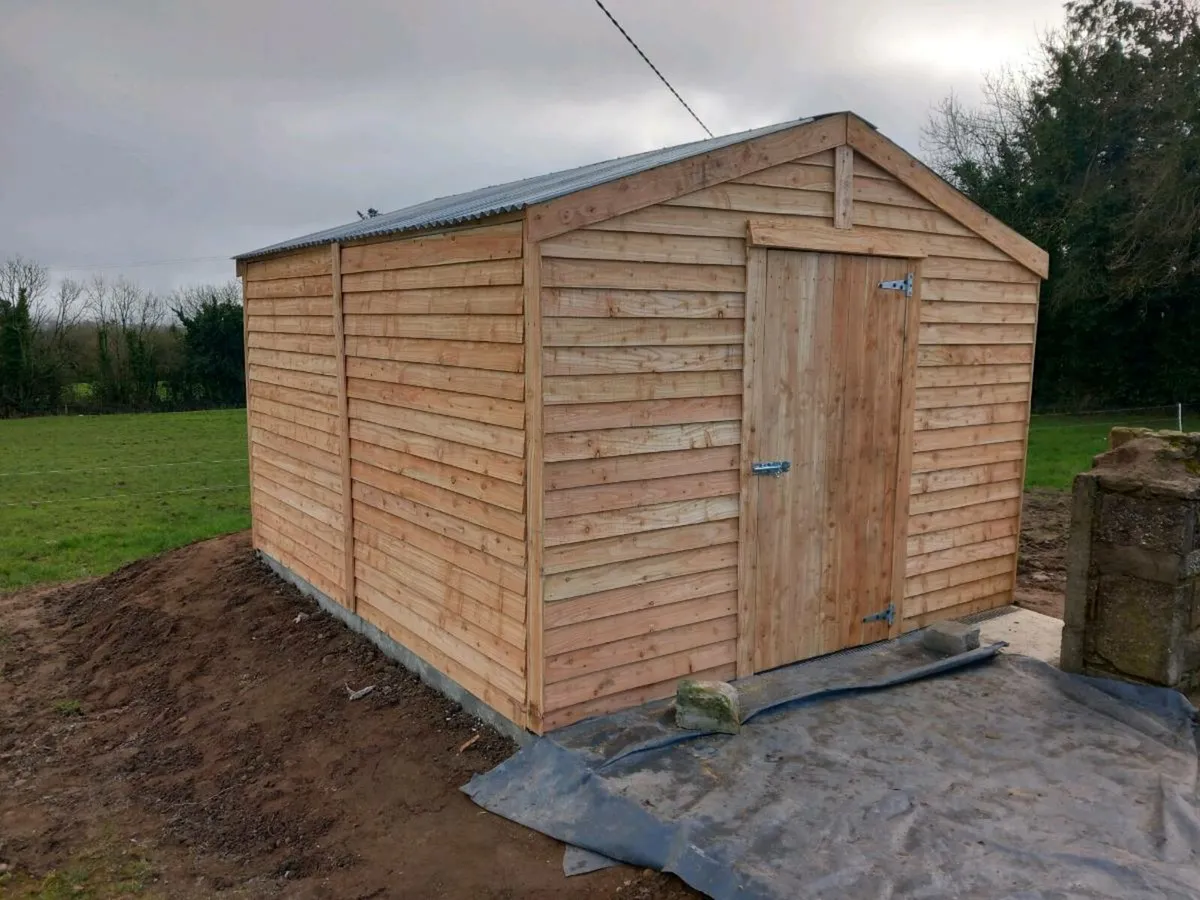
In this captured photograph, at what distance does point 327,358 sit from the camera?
670 cm

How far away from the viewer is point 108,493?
13.9 meters

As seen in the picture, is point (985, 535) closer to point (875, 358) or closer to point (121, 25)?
point (875, 358)

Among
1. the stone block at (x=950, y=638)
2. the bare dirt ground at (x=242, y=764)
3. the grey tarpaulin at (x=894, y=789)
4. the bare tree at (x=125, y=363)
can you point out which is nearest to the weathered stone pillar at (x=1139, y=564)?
the grey tarpaulin at (x=894, y=789)

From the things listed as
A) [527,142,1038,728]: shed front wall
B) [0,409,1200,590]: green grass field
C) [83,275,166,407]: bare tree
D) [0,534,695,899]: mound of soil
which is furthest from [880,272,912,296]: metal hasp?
[83,275,166,407]: bare tree

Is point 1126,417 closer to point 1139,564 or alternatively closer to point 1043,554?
point 1043,554

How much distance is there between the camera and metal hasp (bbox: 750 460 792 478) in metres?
5.00

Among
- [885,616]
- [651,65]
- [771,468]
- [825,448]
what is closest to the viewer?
[771,468]

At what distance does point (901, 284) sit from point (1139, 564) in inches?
84.6

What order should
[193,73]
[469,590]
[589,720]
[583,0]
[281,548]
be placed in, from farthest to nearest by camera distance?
[193,73] → [281,548] → [583,0] → [469,590] → [589,720]

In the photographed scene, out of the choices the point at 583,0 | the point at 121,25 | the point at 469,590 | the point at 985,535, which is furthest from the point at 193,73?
the point at 985,535

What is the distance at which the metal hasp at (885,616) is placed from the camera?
570 centimetres

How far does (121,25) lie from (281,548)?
7380 millimetres

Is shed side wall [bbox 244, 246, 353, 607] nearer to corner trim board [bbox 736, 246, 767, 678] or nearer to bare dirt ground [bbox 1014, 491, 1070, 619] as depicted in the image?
corner trim board [bbox 736, 246, 767, 678]

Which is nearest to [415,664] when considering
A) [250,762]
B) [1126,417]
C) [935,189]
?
[250,762]
